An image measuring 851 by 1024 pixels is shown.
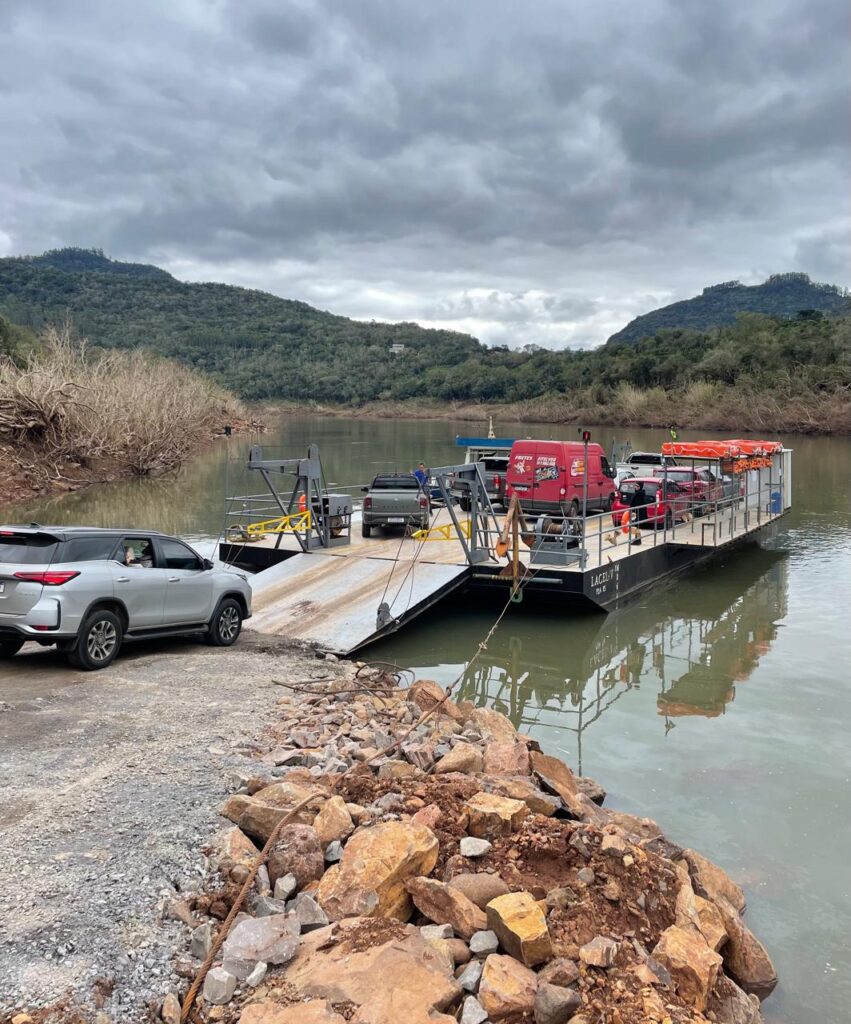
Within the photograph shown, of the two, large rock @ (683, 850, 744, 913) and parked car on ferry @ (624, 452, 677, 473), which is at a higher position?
parked car on ferry @ (624, 452, 677, 473)

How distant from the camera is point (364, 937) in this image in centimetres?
462

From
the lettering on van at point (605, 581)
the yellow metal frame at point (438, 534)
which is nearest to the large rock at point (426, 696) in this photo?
the lettering on van at point (605, 581)

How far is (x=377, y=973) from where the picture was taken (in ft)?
14.1

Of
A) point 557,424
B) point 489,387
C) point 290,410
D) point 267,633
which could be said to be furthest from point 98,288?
point 267,633

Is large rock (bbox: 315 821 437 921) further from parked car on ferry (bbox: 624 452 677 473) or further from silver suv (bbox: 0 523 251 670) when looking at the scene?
parked car on ferry (bbox: 624 452 677 473)

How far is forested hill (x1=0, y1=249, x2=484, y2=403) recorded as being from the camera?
467ft

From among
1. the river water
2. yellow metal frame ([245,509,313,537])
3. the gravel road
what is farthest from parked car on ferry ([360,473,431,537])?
the gravel road

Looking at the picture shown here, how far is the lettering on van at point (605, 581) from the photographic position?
14.8m

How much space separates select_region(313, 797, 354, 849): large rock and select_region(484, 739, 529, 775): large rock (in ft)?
6.44

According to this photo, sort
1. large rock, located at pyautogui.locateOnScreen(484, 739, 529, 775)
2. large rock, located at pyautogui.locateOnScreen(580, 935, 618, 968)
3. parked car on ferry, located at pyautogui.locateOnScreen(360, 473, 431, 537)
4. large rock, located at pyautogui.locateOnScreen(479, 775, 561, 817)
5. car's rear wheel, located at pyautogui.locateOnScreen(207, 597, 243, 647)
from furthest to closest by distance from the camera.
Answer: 1. parked car on ferry, located at pyautogui.locateOnScreen(360, 473, 431, 537)
2. car's rear wheel, located at pyautogui.locateOnScreen(207, 597, 243, 647)
3. large rock, located at pyautogui.locateOnScreen(484, 739, 529, 775)
4. large rock, located at pyautogui.locateOnScreen(479, 775, 561, 817)
5. large rock, located at pyautogui.locateOnScreen(580, 935, 618, 968)

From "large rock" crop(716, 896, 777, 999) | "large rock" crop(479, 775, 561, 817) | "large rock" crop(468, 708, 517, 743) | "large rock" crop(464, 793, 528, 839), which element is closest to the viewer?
"large rock" crop(716, 896, 777, 999)

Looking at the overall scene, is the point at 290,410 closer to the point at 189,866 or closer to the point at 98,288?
the point at 98,288

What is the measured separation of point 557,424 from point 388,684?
9151 cm

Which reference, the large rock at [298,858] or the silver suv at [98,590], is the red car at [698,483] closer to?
the silver suv at [98,590]
